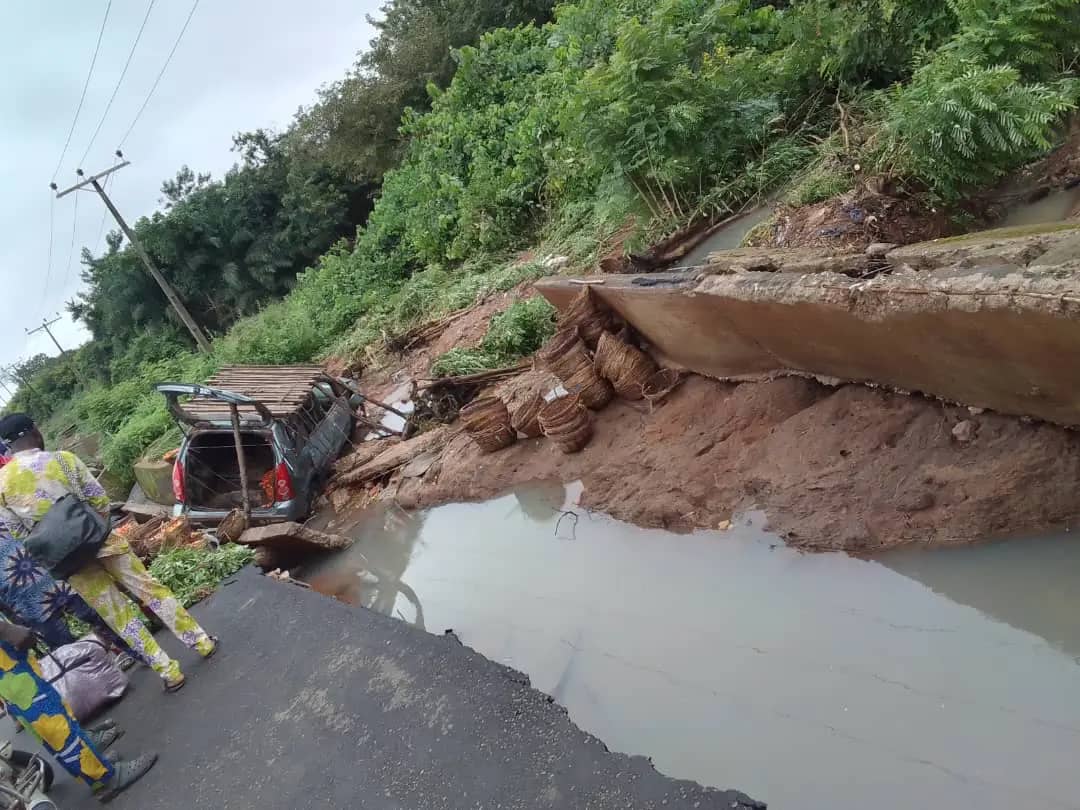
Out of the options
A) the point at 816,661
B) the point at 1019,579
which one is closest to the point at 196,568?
the point at 816,661

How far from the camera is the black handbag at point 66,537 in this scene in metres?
3.71

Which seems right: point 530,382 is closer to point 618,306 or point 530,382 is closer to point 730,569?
point 618,306

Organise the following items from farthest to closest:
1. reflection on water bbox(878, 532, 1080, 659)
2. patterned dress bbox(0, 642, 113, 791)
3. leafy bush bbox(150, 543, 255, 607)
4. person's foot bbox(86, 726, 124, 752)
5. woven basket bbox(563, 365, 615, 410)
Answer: woven basket bbox(563, 365, 615, 410) → leafy bush bbox(150, 543, 255, 607) → person's foot bbox(86, 726, 124, 752) → patterned dress bbox(0, 642, 113, 791) → reflection on water bbox(878, 532, 1080, 659)

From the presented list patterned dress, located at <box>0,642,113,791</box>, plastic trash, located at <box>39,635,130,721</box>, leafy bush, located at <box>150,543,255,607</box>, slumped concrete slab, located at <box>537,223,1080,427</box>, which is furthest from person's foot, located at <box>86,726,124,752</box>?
slumped concrete slab, located at <box>537,223,1080,427</box>

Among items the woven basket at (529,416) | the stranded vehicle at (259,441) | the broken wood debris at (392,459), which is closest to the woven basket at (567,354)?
the woven basket at (529,416)

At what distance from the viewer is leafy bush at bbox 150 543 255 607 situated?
568cm

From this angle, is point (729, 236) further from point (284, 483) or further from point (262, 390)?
point (262, 390)

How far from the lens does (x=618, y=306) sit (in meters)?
5.86

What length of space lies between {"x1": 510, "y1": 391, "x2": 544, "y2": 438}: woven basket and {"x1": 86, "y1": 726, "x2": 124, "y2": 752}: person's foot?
3.74 meters

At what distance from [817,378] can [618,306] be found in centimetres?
185

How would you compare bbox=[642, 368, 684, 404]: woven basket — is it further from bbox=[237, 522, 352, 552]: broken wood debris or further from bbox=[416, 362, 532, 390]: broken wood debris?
bbox=[237, 522, 352, 552]: broken wood debris

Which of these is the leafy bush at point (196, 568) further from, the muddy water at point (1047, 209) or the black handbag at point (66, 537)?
the muddy water at point (1047, 209)

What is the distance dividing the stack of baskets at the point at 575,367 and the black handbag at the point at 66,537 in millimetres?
3455

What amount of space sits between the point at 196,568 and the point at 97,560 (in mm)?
1976
